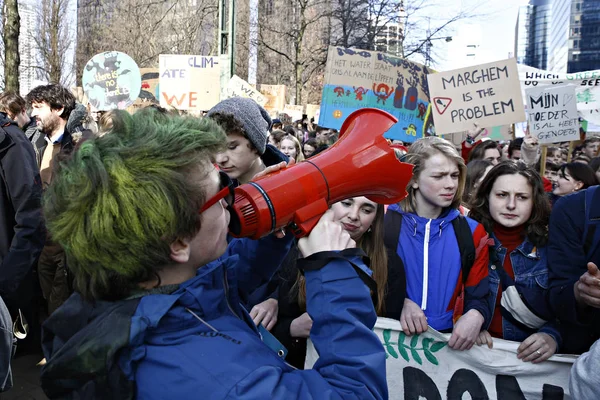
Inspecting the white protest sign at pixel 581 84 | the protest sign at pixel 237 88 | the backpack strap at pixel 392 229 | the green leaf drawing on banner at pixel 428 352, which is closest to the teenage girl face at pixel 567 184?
the backpack strap at pixel 392 229

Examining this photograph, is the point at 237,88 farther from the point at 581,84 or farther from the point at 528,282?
the point at 528,282

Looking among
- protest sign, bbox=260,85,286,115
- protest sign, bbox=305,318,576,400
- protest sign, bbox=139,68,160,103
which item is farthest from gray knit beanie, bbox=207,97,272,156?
protest sign, bbox=260,85,286,115

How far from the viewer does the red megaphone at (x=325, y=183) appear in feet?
4.14

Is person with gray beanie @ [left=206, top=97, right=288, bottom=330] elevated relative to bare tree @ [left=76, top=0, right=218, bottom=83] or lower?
lower

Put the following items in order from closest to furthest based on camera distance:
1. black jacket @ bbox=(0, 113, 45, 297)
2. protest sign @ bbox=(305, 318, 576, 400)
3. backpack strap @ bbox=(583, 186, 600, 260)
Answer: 1. backpack strap @ bbox=(583, 186, 600, 260)
2. protest sign @ bbox=(305, 318, 576, 400)
3. black jacket @ bbox=(0, 113, 45, 297)

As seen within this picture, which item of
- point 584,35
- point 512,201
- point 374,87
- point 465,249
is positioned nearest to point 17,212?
point 465,249

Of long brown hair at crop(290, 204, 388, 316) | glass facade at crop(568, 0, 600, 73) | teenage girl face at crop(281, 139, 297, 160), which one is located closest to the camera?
long brown hair at crop(290, 204, 388, 316)

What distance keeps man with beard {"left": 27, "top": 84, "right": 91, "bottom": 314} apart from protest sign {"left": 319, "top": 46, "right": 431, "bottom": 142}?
3280mm

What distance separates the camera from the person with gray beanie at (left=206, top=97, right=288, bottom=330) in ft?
8.10

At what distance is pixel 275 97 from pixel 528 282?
1375 centimetres

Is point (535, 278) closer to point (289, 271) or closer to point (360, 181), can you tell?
point (289, 271)

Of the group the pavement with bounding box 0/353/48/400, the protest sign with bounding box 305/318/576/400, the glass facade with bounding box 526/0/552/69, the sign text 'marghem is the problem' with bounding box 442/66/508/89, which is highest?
the glass facade with bounding box 526/0/552/69

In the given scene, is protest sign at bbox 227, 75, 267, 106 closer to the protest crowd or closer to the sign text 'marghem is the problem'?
the sign text 'marghem is the problem'

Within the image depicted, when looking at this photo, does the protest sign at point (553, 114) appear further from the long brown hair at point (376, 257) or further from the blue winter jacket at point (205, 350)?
the blue winter jacket at point (205, 350)
